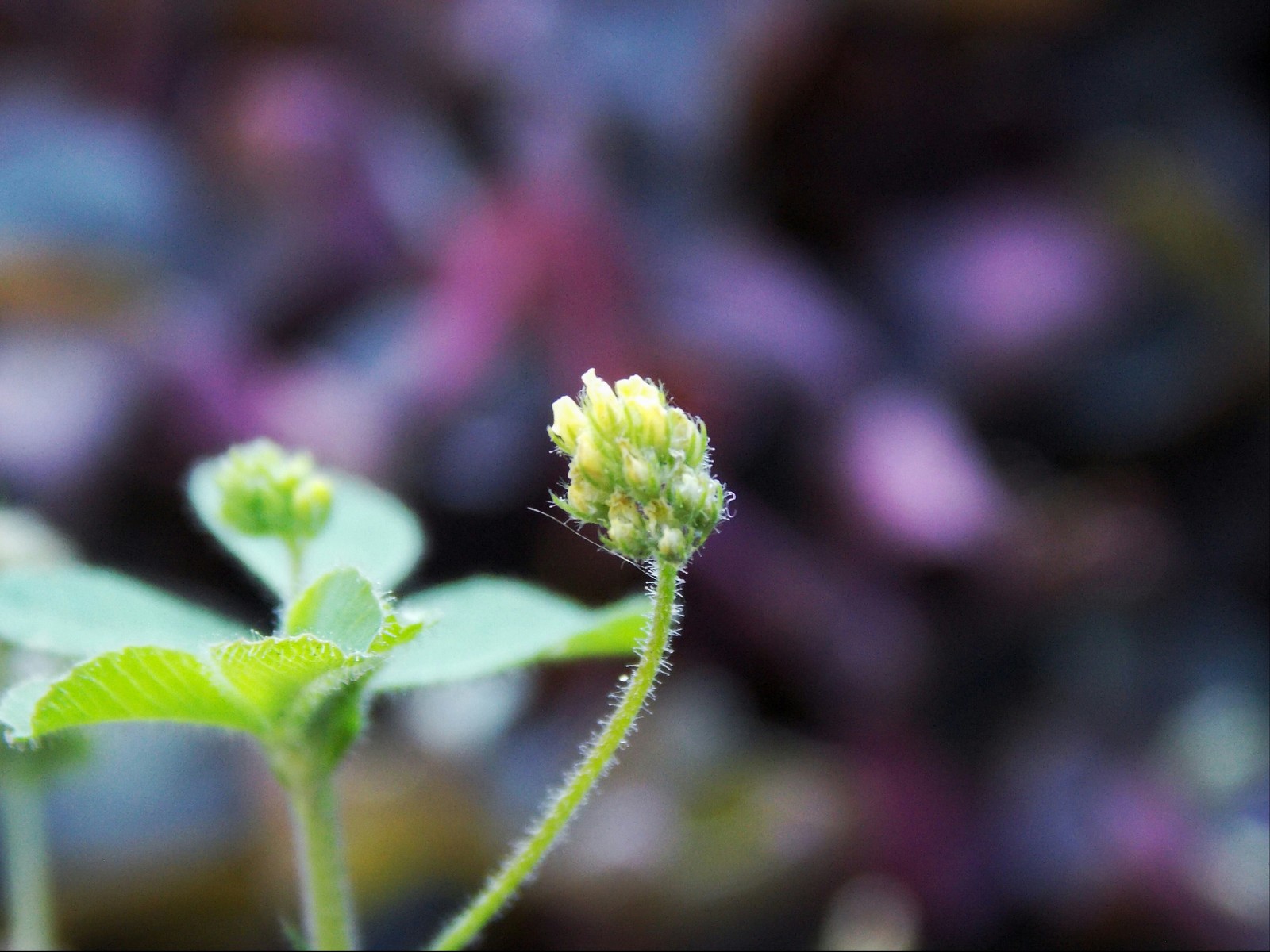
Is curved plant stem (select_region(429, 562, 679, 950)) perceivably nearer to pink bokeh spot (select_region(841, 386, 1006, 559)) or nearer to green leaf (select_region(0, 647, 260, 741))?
green leaf (select_region(0, 647, 260, 741))

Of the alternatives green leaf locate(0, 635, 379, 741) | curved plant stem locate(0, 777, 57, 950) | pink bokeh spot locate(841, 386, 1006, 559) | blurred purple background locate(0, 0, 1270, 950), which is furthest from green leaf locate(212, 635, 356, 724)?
pink bokeh spot locate(841, 386, 1006, 559)

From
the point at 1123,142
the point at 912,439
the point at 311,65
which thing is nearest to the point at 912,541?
the point at 912,439

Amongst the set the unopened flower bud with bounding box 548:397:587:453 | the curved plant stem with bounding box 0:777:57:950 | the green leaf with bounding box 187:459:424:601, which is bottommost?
the curved plant stem with bounding box 0:777:57:950

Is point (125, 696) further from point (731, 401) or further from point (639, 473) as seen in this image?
point (731, 401)

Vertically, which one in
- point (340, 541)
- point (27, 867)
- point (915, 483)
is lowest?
point (27, 867)

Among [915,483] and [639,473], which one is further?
[915,483]

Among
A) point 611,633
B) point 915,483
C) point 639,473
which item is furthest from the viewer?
point 915,483

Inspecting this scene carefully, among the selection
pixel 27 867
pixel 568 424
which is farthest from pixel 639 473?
pixel 27 867
